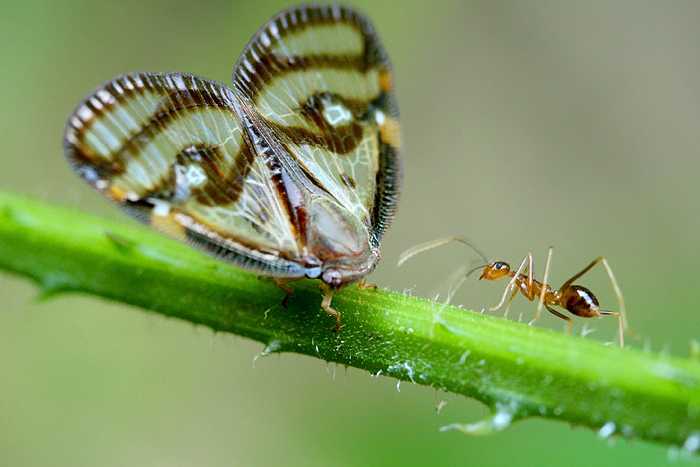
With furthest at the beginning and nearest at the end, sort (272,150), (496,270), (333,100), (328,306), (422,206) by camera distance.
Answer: (422,206) < (496,270) < (333,100) < (272,150) < (328,306)

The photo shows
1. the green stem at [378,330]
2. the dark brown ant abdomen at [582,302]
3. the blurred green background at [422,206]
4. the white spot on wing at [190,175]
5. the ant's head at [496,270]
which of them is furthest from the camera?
the blurred green background at [422,206]

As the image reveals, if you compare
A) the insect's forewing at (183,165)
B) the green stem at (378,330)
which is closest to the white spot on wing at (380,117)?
the insect's forewing at (183,165)

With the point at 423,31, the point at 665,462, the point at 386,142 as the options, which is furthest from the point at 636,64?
the point at 386,142

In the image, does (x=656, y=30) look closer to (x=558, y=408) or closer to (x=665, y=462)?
(x=665, y=462)

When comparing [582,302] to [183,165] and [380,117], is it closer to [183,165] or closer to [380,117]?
[380,117]

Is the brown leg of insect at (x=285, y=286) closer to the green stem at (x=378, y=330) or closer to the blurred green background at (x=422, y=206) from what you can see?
the green stem at (x=378, y=330)

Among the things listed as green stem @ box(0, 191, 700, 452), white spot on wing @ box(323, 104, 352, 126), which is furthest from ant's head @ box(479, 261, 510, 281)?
white spot on wing @ box(323, 104, 352, 126)

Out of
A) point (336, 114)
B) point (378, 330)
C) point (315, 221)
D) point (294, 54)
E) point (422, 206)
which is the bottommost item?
point (422, 206)

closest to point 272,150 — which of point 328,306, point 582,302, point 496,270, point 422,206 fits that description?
point 328,306
